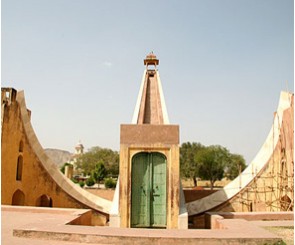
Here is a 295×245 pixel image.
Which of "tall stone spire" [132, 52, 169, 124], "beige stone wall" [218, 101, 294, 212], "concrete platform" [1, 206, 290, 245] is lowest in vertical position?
"concrete platform" [1, 206, 290, 245]

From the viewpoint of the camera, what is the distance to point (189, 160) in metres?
32.8

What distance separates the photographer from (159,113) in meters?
10.4

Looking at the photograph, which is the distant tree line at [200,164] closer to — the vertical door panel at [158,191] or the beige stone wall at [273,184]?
the beige stone wall at [273,184]

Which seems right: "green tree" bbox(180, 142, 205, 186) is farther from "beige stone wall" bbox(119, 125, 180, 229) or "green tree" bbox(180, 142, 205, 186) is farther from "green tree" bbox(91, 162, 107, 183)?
"beige stone wall" bbox(119, 125, 180, 229)

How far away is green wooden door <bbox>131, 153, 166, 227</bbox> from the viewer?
282 inches

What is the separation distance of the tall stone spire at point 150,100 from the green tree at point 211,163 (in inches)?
764

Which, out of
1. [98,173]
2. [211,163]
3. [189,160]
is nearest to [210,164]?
[211,163]

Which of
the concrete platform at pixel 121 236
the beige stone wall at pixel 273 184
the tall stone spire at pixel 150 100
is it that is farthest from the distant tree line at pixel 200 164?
the concrete platform at pixel 121 236

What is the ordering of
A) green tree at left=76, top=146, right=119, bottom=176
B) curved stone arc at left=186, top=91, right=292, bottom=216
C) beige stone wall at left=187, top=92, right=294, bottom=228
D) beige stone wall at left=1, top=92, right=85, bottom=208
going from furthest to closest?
green tree at left=76, top=146, right=119, bottom=176 < curved stone arc at left=186, top=91, right=292, bottom=216 < beige stone wall at left=187, top=92, right=294, bottom=228 < beige stone wall at left=1, top=92, right=85, bottom=208

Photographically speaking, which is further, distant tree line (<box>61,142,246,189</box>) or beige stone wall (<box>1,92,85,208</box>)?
distant tree line (<box>61,142,246,189</box>)

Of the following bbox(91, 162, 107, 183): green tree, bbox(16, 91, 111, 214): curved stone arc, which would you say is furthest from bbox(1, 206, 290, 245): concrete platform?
bbox(91, 162, 107, 183): green tree

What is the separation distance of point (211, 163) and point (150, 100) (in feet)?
67.8

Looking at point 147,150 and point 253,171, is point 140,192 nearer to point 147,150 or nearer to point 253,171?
point 147,150

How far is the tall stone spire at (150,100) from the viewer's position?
33.4 feet
